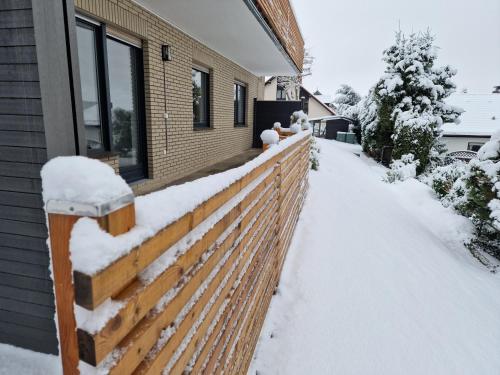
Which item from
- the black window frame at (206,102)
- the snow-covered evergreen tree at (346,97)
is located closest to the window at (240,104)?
the black window frame at (206,102)

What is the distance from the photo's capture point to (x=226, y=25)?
509 cm

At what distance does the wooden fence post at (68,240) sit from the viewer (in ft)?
1.84

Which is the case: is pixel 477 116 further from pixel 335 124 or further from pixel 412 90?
pixel 412 90

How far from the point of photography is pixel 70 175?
575 millimetres

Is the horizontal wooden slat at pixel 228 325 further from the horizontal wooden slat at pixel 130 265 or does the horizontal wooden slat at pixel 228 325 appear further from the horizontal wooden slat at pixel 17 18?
the horizontal wooden slat at pixel 17 18

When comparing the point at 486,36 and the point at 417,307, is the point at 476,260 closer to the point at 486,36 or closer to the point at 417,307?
the point at 417,307

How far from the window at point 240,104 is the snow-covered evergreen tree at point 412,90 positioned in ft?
27.3

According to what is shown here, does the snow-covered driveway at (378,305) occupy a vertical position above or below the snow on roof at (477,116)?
below

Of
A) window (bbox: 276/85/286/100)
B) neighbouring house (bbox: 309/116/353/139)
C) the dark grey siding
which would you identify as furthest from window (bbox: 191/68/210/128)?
neighbouring house (bbox: 309/116/353/139)

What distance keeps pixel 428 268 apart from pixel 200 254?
4425 mm

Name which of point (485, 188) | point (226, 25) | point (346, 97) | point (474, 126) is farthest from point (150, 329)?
point (346, 97)

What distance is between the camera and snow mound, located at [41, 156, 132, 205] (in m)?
0.55

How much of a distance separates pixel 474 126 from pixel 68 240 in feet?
99.0

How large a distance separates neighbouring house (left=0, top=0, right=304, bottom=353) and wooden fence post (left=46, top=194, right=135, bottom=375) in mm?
1247
